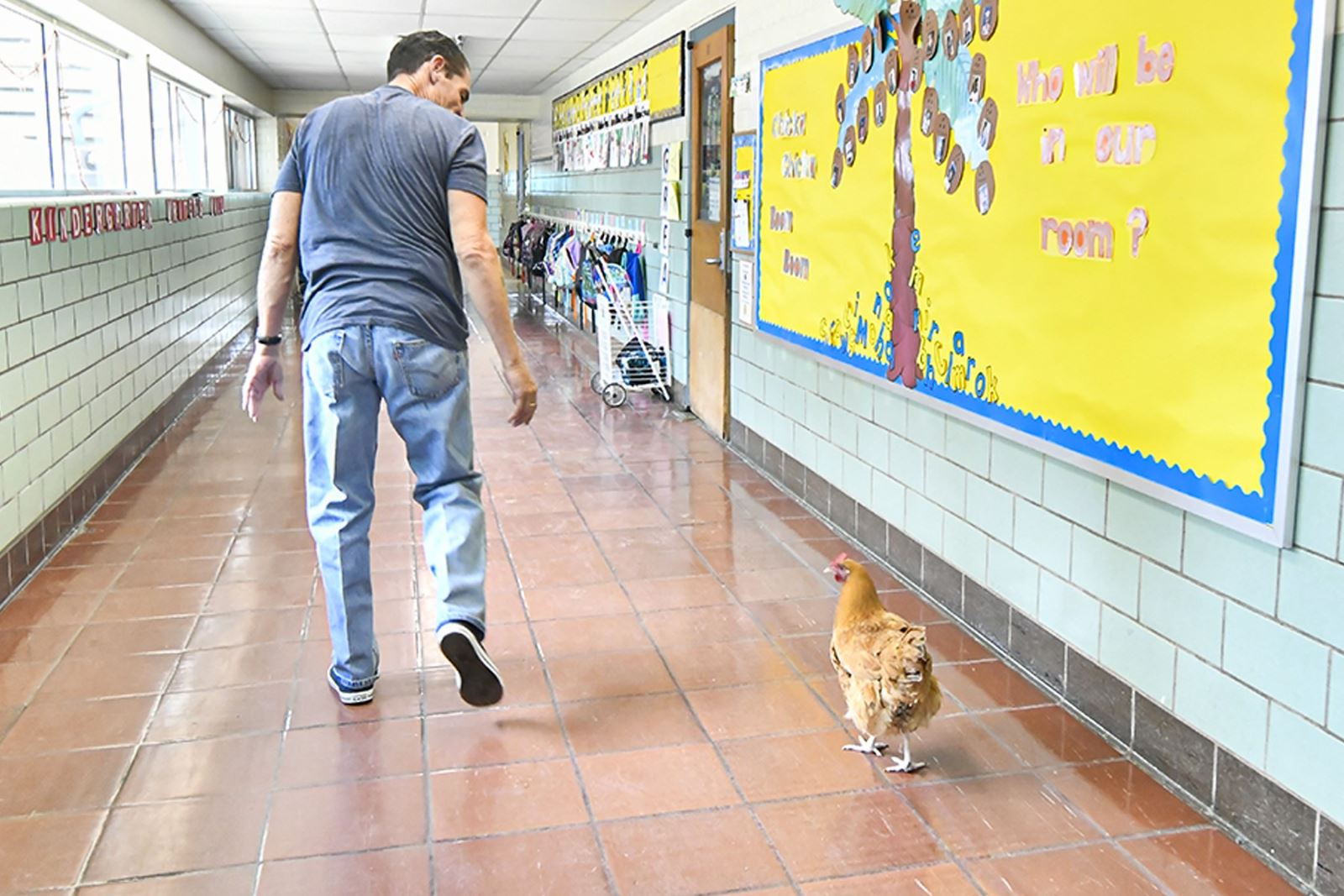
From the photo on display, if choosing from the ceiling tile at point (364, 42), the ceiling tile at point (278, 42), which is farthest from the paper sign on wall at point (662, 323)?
the ceiling tile at point (278, 42)

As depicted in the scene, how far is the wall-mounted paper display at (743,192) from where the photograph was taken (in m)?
5.94

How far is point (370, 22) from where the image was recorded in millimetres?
8461

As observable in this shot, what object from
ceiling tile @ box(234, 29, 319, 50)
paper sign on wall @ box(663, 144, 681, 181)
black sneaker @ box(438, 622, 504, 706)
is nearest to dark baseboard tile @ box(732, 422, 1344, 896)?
black sneaker @ box(438, 622, 504, 706)

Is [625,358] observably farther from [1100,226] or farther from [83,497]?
[1100,226]

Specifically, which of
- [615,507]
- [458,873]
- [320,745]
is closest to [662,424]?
[615,507]

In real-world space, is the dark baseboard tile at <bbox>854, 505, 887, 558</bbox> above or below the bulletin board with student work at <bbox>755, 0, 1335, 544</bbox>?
below

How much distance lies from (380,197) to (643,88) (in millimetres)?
5756

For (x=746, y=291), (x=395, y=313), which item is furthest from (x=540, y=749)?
(x=746, y=291)

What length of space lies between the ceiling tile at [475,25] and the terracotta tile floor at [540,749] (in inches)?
188

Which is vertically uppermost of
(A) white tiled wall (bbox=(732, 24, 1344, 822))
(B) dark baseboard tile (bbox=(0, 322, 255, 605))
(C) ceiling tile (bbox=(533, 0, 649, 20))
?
(C) ceiling tile (bbox=(533, 0, 649, 20))

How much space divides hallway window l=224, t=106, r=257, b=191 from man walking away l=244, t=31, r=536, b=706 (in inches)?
361

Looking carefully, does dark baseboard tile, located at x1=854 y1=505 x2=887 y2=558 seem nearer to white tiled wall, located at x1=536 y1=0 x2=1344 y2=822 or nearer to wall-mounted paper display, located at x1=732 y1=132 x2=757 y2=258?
white tiled wall, located at x1=536 y1=0 x2=1344 y2=822

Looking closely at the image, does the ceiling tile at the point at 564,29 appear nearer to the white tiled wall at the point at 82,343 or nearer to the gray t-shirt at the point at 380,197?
the white tiled wall at the point at 82,343

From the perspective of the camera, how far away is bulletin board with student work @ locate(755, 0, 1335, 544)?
2.33 metres
